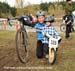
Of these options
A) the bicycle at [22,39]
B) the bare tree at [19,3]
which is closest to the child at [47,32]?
the bicycle at [22,39]

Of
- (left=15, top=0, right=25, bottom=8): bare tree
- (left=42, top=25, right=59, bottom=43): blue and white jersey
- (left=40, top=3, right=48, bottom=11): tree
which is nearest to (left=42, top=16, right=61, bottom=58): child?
(left=42, top=25, right=59, bottom=43): blue and white jersey

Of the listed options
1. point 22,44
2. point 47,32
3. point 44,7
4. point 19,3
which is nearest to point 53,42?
point 47,32

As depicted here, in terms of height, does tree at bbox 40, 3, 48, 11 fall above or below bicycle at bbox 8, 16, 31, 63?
below

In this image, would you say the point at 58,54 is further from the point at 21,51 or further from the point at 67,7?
the point at 67,7

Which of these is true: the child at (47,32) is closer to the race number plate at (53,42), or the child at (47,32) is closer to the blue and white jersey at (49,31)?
the blue and white jersey at (49,31)

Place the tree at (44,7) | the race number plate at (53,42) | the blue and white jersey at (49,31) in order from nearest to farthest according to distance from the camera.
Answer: the race number plate at (53,42), the blue and white jersey at (49,31), the tree at (44,7)

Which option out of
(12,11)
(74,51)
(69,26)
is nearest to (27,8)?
(12,11)

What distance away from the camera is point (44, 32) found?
9680 mm

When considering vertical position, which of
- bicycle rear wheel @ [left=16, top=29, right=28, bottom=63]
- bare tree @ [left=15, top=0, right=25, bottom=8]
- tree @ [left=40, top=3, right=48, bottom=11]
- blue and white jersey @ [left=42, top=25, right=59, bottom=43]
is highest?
blue and white jersey @ [left=42, top=25, right=59, bottom=43]

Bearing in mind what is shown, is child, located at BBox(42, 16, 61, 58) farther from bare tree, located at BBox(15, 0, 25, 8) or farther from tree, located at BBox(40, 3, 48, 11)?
tree, located at BBox(40, 3, 48, 11)

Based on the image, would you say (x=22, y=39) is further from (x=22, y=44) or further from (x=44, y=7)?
(x=44, y=7)

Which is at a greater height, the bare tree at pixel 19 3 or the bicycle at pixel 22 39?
the bicycle at pixel 22 39

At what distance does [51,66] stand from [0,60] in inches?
61.9

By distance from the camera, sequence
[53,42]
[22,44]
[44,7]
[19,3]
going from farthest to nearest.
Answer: [44,7] < [19,3] < [22,44] < [53,42]
